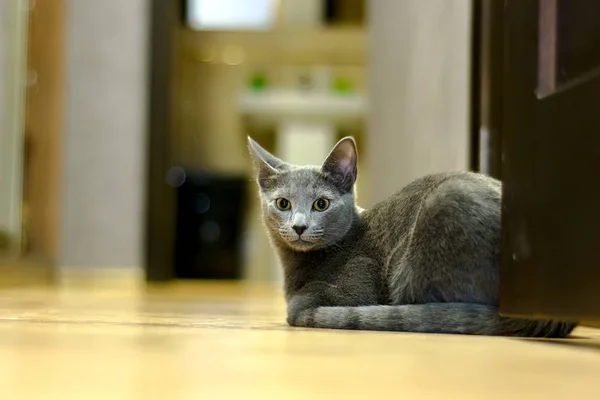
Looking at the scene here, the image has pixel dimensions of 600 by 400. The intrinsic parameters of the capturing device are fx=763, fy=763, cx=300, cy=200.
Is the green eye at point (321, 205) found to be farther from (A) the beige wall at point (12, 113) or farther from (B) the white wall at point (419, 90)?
(A) the beige wall at point (12, 113)

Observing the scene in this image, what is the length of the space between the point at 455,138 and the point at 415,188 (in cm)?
72

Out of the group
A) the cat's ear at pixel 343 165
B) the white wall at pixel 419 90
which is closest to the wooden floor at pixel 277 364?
the cat's ear at pixel 343 165

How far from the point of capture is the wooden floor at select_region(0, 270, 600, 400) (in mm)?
595

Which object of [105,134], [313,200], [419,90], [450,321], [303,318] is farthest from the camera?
[105,134]

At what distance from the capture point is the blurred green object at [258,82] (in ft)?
14.7

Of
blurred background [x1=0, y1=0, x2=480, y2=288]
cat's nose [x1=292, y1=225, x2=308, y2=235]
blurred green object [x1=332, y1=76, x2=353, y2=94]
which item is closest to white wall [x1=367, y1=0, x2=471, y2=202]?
blurred background [x1=0, y1=0, x2=480, y2=288]

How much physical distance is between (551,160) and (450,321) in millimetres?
307

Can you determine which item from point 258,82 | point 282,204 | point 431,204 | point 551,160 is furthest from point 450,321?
point 258,82

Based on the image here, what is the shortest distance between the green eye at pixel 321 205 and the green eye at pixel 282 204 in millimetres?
49

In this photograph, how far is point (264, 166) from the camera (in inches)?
57.9

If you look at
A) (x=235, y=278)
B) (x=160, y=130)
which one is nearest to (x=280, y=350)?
(x=160, y=130)

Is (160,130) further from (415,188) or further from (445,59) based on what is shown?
(415,188)

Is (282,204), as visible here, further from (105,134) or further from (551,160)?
(105,134)

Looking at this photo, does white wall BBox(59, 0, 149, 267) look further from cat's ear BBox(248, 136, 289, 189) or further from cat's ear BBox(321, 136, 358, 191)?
cat's ear BBox(321, 136, 358, 191)
